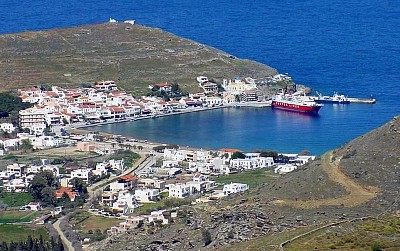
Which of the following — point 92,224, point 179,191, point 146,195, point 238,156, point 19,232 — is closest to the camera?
point 19,232

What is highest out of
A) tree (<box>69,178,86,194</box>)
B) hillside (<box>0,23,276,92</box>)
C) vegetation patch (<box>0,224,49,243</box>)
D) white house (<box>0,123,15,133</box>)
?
hillside (<box>0,23,276,92</box>)

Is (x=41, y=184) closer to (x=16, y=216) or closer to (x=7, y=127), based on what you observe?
(x=16, y=216)

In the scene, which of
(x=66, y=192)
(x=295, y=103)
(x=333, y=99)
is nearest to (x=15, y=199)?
(x=66, y=192)

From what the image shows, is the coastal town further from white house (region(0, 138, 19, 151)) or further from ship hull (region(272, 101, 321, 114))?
ship hull (region(272, 101, 321, 114))

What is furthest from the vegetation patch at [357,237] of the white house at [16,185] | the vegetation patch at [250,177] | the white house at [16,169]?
the white house at [16,169]

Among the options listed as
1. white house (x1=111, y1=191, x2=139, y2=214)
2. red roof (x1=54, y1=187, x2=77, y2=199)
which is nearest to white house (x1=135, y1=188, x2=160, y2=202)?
white house (x1=111, y1=191, x2=139, y2=214)

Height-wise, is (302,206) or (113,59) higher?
(113,59)
